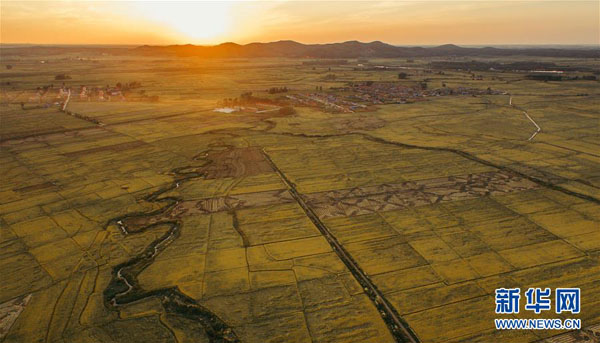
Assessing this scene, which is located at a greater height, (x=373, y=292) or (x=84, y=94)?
(x=84, y=94)

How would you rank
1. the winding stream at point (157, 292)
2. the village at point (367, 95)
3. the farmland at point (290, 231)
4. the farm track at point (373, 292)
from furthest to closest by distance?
the village at point (367, 95) → the farmland at point (290, 231) → the winding stream at point (157, 292) → the farm track at point (373, 292)

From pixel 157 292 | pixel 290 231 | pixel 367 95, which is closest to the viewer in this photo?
pixel 157 292

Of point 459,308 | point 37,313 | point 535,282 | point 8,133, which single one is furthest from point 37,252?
point 8,133

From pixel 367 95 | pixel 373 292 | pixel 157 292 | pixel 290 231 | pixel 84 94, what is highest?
pixel 84 94

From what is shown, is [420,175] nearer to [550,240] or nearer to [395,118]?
[550,240]

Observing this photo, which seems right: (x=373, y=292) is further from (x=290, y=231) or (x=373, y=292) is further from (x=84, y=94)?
(x=84, y=94)

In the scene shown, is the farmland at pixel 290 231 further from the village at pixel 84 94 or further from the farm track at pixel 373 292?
the village at pixel 84 94

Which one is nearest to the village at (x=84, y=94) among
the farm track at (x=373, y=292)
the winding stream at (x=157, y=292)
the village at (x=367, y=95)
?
the village at (x=367, y=95)

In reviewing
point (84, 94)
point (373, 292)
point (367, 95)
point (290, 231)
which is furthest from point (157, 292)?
point (84, 94)

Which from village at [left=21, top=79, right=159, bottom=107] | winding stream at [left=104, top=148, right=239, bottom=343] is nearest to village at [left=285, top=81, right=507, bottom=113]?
village at [left=21, top=79, right=159, bottom=107]
